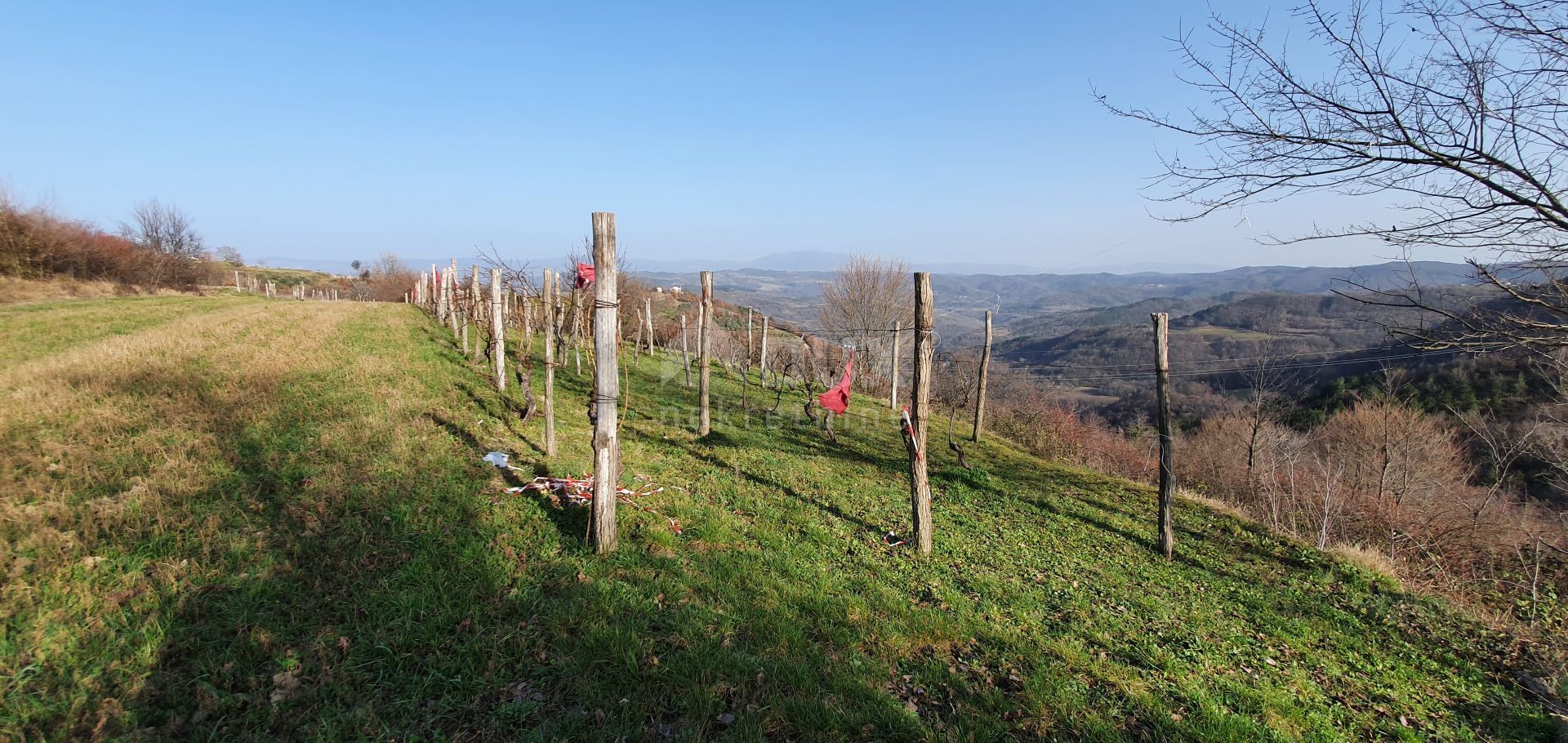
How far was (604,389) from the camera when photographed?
4.92 meters

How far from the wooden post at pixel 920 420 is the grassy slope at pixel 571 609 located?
42cm

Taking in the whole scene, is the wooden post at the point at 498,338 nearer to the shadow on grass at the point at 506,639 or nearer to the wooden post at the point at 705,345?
the wooden post at the point at 705,345

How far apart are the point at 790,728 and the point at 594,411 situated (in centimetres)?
305

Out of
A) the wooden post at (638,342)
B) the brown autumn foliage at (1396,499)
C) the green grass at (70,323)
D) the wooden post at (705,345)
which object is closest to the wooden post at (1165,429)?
the brown autumn foliage at (1396,499)

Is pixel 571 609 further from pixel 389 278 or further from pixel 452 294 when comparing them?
pixel 389 278

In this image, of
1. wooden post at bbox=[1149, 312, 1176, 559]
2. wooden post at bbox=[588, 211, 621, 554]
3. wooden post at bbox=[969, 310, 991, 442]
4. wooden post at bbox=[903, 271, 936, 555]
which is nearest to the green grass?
wooden post at bbox=[588, 211, 621, 554]

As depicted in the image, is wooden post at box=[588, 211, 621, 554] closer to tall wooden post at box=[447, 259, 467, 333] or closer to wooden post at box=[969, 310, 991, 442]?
wooden post at box=[969, 310, 991, 442]

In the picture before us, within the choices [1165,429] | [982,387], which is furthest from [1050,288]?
[1165,429]

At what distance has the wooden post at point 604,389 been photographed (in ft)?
15.9

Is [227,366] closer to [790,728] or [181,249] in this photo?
[790,728]

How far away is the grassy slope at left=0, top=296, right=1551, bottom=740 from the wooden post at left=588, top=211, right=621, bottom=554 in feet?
0.97

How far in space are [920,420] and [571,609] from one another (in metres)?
3.93

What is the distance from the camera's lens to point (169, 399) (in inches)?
264

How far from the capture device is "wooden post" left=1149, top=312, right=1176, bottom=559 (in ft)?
23.1
